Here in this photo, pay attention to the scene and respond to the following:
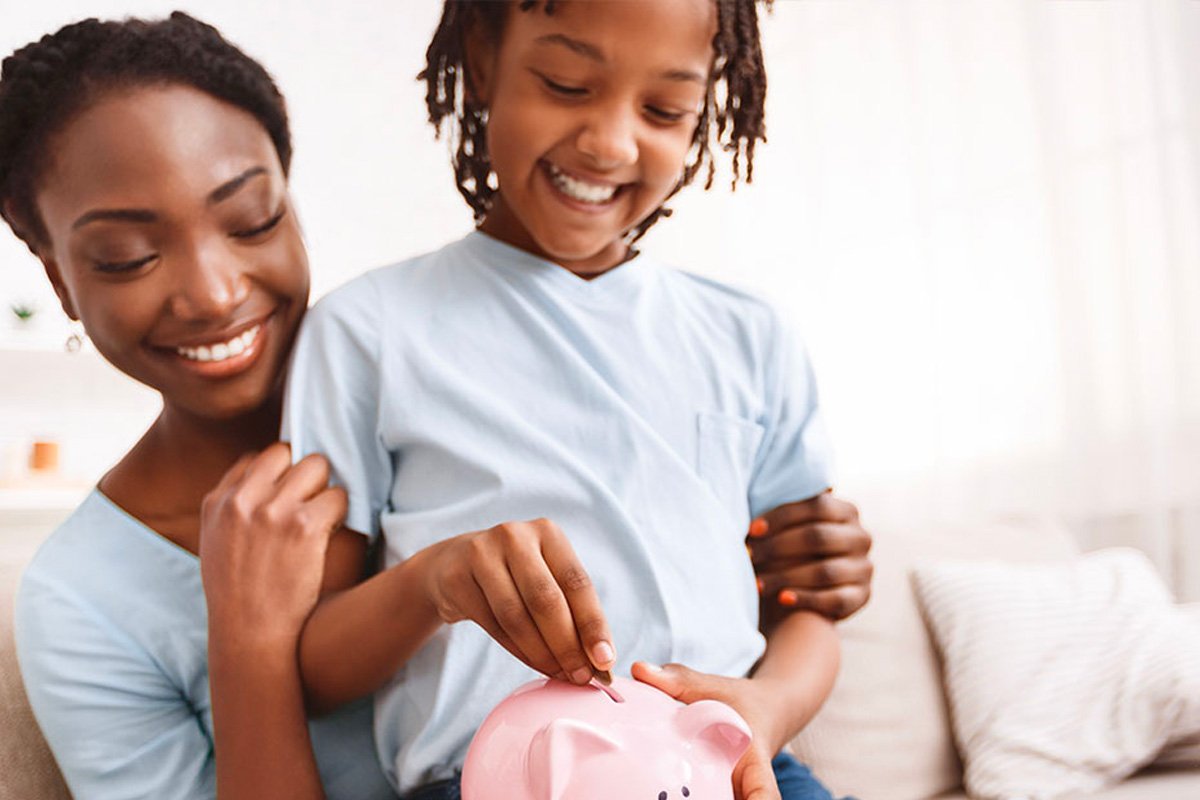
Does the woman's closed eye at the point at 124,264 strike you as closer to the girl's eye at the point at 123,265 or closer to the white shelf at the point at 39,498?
the girl's eye at the point at 123,265

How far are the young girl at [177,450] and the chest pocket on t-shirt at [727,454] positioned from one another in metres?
0.33

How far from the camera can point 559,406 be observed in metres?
1.04

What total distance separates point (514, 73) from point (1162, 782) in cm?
144

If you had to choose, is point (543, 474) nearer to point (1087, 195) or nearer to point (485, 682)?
point (485, 682)

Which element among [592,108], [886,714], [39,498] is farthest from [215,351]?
[39,498]

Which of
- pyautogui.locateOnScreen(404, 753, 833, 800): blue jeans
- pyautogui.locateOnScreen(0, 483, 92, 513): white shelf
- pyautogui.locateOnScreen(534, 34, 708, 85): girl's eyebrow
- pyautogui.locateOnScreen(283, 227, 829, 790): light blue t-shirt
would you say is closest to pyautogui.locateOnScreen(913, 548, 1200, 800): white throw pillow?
pyautogui.locateOnScreen(404, 753, 833, 800): blue jeans

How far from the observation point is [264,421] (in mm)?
1178

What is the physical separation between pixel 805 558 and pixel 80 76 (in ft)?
2.69

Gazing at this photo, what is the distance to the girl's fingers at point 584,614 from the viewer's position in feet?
2.42

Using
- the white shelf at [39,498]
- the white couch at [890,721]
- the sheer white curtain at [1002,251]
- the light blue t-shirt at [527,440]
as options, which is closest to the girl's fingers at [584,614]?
the light blue t-shirt at [527,440]

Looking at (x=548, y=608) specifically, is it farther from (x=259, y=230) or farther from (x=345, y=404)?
(x=259, y=230)

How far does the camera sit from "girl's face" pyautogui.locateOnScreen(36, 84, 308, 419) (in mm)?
1021

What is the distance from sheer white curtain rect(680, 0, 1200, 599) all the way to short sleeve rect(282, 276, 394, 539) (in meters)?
1.96

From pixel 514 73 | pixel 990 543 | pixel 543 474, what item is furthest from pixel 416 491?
pixel 990 543
